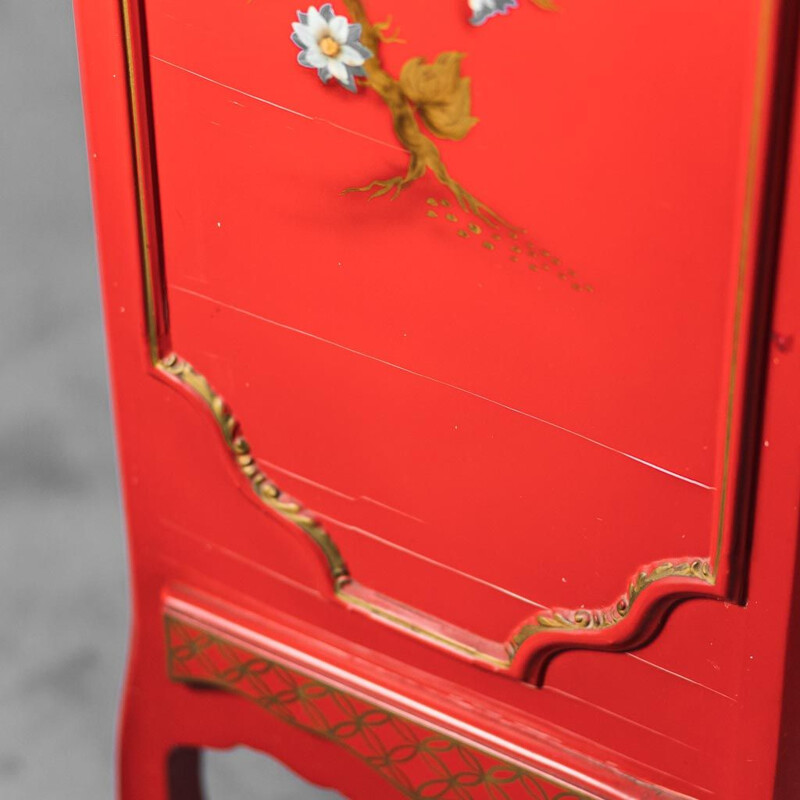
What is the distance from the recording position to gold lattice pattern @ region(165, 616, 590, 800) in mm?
1240

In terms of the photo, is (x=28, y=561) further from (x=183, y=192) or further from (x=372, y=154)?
(x=372, y=154)

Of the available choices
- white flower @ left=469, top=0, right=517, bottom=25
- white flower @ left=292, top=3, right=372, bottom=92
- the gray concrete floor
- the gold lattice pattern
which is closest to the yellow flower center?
white flower @ left=292, top=3, right=372, bottom=92

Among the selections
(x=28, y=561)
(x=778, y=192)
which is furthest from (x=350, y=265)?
(x=28, y=561)

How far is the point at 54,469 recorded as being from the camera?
218 centimetres

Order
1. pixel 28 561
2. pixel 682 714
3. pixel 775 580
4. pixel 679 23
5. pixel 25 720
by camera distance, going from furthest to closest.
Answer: pixel 28 561
pixel 25 720
pixel 682 714
pixel 775 580
pixel 679 23

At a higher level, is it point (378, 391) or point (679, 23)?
point (679, 23)

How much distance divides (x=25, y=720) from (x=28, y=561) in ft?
0.85

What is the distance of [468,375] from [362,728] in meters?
0.36

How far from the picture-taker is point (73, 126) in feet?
6.52

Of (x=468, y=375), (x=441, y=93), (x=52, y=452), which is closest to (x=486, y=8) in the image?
(x=441, y=93)

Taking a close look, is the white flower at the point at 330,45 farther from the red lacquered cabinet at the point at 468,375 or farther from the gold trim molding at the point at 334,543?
the gold trim molding at the point at 334,543

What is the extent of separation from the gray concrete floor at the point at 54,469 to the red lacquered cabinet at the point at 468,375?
57 centimetres

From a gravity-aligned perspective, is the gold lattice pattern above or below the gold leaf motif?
below

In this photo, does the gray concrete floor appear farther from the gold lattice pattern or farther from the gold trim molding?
the gold trim molding
